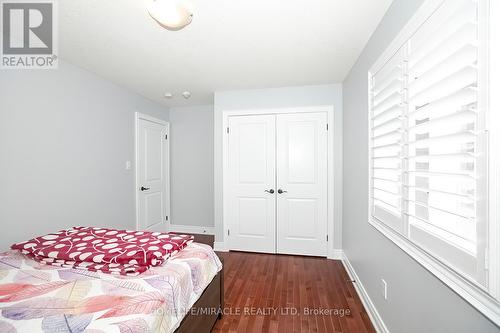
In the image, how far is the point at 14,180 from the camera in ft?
6.14

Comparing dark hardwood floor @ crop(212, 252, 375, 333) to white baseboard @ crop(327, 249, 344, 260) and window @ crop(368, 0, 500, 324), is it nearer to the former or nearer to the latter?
white baseboard @ crop(327, 249, 344, 260)

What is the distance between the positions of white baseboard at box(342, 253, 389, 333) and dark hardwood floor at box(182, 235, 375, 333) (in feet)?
0.14

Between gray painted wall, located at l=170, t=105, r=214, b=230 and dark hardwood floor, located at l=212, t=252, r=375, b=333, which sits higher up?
gray painted wall, located at l=170, t=105, r=214, b=230

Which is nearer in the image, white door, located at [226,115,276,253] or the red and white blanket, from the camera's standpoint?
the red and white blanket

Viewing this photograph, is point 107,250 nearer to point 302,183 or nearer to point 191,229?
point 302,183

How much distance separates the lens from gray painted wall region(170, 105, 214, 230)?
→ 4.03 metres

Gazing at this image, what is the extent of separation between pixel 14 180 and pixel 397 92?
10.1ft

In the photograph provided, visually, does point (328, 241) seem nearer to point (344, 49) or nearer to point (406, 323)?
point (406, 323)

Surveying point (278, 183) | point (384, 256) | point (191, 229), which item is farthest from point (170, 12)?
point (191, 229)

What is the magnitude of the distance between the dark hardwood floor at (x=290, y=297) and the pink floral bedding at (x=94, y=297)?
0.72 meters

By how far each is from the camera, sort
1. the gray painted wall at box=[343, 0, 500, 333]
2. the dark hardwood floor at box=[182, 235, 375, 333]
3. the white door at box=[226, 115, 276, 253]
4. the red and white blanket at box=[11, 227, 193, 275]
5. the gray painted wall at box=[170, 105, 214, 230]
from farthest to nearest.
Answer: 1. the gray painted wall at box=[170, 105, 214, 230]
2. the white door at box=[226, 115, 276, 253]
3. the dark hardwood floor at box=[182, 235, 375, 333]
4. the red and white blanket at box=[11, 227, 193, 275]
5. the gray painted wall at box=[343, 0, 500, 333]

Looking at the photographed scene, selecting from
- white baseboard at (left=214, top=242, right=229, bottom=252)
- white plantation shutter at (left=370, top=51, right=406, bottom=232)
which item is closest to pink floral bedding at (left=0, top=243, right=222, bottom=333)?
white plantation shutter at (left=370, top=51, right=406, bottom=232)

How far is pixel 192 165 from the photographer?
13.5ft

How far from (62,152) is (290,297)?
2.75 meters
